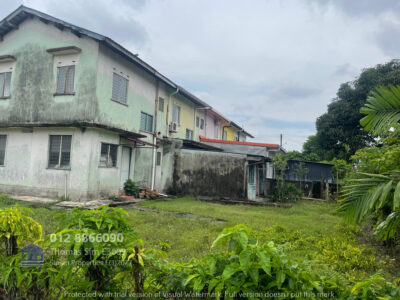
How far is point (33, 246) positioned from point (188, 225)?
208 inches

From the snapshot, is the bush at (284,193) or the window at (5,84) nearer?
the window at (5,84)

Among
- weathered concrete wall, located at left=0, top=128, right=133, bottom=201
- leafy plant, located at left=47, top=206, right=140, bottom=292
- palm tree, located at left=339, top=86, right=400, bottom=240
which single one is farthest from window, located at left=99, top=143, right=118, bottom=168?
palm tree, located at left=339, top=86, right=400, bottom=240

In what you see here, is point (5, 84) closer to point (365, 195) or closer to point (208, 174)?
point (208, 174)

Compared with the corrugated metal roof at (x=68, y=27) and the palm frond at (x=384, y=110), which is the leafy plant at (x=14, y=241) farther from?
the corrugated metal roof at (x=68, y=27)

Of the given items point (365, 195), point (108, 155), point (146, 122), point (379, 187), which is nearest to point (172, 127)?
point (146, 122)

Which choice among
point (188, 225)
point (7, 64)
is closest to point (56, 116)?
point (7, 64)

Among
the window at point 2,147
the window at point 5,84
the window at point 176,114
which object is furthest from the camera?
the window at point 176,114

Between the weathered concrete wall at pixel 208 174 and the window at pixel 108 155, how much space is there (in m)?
4.00

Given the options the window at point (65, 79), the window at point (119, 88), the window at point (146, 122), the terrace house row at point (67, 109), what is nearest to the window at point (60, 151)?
the terrace house row at point (67, 109)

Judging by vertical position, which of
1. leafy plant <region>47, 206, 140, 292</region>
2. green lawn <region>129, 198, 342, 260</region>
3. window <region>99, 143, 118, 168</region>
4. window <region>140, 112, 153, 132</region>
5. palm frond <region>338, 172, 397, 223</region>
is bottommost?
green lawn <region>129, 198, 342, 260</region>

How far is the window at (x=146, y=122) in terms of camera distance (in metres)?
14.3

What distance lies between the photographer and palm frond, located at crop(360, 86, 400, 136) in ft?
9.14

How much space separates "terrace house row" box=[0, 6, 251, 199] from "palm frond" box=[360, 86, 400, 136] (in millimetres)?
9460

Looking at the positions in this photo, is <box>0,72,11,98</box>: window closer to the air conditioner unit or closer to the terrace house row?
the terrace house row
